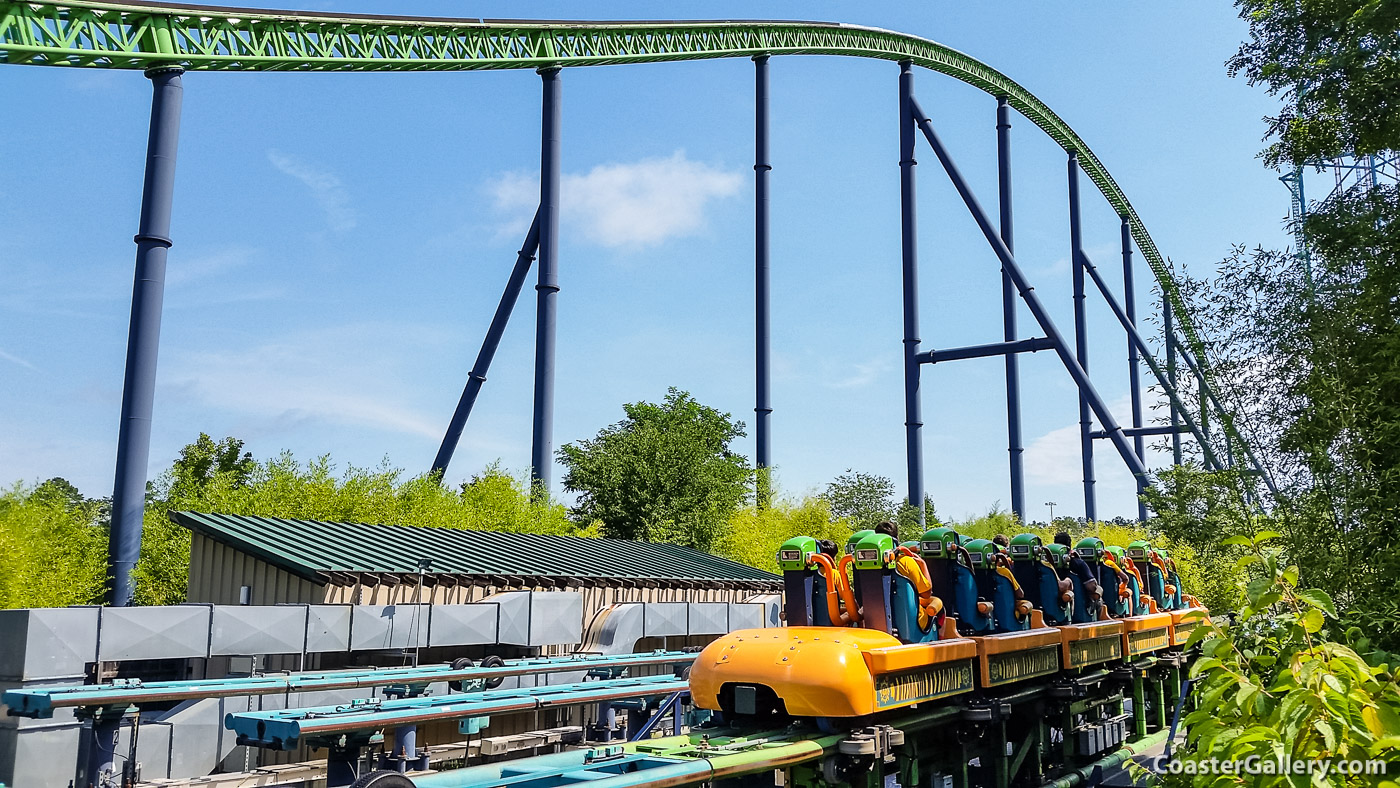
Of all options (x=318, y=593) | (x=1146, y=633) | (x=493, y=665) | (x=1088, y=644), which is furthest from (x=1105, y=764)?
(x=318, y=593)

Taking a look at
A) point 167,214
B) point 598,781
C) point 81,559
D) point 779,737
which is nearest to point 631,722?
point 779,737

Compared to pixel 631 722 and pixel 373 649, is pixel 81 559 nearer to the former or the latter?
pixel 373 649

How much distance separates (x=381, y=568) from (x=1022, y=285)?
1059 inches

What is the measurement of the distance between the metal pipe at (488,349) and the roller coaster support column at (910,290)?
13.1 m

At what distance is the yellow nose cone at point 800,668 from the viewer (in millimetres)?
6902

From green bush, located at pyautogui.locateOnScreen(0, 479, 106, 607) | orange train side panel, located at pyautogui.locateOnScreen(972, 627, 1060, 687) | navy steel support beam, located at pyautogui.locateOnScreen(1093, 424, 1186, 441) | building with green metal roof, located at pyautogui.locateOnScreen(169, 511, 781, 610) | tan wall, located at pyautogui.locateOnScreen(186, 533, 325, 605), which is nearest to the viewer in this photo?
orange train side panel, located at pyautogui.locateOnScreen(972, 627, 1060, 687)

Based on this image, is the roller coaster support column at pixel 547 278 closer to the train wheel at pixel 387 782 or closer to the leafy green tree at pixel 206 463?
the leafy green tree at pixel 206 463

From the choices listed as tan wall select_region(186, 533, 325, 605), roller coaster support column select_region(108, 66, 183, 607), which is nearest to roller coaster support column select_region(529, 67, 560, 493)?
roller coaster support column select_region(108, 66, 183, 607)

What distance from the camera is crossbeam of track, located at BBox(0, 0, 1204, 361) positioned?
1795cm

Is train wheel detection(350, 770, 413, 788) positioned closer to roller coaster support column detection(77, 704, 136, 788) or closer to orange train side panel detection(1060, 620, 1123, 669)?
roller coaster support column detection(77, 704, 136, 788)

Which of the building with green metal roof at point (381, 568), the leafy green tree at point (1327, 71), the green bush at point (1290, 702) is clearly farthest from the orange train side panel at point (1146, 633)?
the green bush at point (1290, 702)

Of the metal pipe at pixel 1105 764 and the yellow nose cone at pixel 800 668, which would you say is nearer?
the yellow nose cone at pixel 800 668

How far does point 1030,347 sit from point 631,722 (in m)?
26.2

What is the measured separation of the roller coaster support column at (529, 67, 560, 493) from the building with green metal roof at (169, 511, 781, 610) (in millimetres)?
8031
